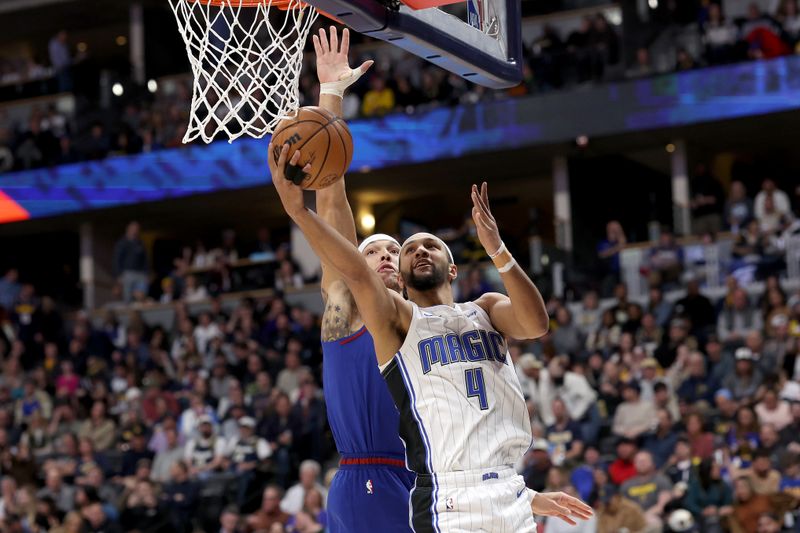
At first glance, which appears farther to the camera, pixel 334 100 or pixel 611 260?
pixel 611 260

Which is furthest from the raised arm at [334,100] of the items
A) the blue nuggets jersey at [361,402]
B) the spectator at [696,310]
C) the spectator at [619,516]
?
the spectator at [696,310]

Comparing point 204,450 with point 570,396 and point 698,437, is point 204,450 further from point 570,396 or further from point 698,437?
point 698,437

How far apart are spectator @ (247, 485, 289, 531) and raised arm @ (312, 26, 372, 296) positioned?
7.14 m

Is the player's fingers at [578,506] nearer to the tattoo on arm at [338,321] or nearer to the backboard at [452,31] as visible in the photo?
the tattoo on arm at [338,321]

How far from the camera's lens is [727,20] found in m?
18.4

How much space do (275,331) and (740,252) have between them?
6.08m

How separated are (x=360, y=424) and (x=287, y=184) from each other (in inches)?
49.8

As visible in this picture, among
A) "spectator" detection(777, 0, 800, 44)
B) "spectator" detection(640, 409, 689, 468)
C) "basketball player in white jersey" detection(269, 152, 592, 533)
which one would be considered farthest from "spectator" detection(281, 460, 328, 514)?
"spectator" detection(777, 0, 800, 44)

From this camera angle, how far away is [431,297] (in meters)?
5.11

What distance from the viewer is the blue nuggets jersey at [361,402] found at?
17.4ft

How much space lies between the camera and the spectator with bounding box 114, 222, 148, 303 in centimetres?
2070

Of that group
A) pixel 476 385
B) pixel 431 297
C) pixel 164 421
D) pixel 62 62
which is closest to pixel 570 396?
pixel 164 421

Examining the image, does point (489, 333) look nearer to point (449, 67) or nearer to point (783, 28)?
point (449, 67)

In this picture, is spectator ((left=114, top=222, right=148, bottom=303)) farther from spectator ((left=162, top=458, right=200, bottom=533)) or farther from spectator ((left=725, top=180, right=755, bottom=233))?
spectator ((left=725, top=180, right=755, bottom=233))
